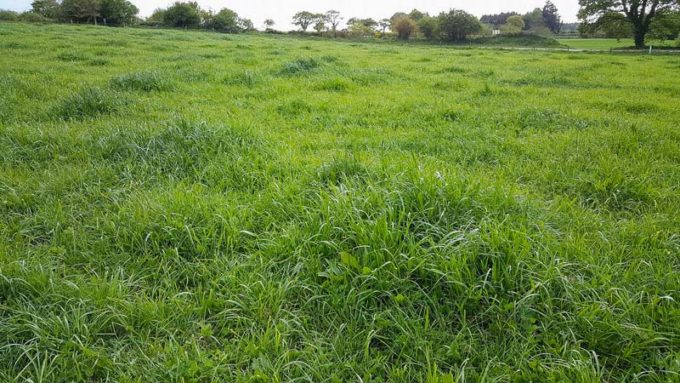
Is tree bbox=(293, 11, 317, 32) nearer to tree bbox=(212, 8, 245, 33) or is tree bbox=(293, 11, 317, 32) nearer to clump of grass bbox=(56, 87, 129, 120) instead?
tree bbox=(212, 8, 245, 33)

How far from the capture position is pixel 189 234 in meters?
3.06

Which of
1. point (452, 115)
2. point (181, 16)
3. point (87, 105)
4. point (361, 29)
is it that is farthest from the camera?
point (361, 29)

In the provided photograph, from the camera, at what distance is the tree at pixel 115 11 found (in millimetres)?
71688

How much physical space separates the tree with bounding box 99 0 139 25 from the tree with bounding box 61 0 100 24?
1.29 meters

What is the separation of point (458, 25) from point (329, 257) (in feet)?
267

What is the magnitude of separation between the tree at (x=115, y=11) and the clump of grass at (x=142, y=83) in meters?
79.1

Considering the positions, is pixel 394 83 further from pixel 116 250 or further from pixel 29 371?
pixel 29 371

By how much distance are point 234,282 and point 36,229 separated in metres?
2.11

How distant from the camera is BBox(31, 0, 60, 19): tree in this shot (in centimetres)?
7794

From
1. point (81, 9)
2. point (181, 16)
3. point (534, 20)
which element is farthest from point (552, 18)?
point (81, 9)

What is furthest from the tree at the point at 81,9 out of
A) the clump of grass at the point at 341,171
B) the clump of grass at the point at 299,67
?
the clump of grass at the point at 341,171

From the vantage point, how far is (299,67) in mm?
13195

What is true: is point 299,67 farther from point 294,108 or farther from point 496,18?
point 496,18

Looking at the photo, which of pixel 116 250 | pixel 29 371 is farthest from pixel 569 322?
pixel 116 250
